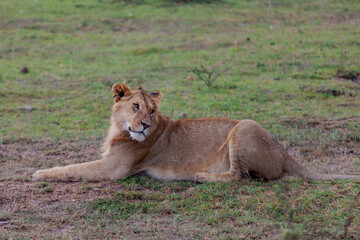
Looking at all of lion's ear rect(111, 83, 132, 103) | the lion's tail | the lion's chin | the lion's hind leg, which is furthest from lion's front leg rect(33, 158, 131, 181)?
the lion's tail

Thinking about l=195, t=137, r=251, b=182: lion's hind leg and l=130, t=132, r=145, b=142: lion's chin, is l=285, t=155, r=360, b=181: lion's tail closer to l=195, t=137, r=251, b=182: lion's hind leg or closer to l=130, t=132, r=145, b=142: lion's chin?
l=195, t=137, r=251, b=182: lion's hind leg

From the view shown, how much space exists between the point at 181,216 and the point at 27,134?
365 centimetres

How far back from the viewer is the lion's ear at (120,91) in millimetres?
5004

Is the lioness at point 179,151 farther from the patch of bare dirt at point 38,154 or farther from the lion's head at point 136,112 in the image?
the patch of bare dirt at point 38,154

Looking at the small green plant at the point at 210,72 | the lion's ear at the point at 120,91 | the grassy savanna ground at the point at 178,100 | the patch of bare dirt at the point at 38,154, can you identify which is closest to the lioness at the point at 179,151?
the lion's ear at the point at 120,91

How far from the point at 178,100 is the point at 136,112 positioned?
3621 mm

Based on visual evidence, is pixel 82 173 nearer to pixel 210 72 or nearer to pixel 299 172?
pixel 299 172

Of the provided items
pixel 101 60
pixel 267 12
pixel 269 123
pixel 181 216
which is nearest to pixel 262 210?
pixel 181 216

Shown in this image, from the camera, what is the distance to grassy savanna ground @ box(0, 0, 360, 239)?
3.92 meters

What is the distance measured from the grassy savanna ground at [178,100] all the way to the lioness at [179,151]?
14 centimetres

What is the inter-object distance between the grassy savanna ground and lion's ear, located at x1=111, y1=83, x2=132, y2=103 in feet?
2.83

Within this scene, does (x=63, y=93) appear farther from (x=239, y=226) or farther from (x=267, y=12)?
(x=267, y=12)

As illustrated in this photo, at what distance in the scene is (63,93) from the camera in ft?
30.0

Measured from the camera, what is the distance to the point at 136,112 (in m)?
4.83
